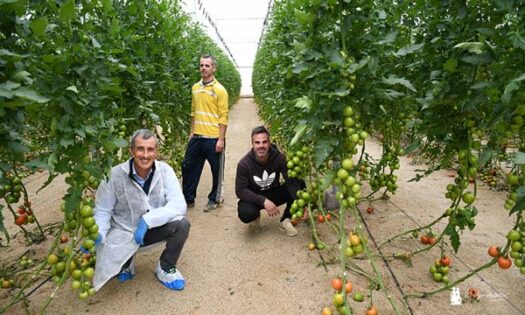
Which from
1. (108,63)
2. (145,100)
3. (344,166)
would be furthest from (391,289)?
(145,100)

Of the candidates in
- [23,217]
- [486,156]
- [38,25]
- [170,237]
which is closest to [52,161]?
[38,25]

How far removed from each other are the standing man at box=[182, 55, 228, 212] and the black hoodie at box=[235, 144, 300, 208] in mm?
782

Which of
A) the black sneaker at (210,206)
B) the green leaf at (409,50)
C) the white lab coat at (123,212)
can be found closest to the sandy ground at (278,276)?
the black sneaker at (210,206)

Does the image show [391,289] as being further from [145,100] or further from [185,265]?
[145,100]

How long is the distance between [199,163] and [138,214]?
1.57 metres

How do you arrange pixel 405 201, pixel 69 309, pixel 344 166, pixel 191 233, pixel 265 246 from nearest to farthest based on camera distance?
pixel 344 166, pixel 69 309, pixel 265 246, pixel 191 233, pixel 405 201

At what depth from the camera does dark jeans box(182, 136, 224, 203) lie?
3.97 metres

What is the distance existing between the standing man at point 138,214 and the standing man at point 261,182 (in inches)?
27.7

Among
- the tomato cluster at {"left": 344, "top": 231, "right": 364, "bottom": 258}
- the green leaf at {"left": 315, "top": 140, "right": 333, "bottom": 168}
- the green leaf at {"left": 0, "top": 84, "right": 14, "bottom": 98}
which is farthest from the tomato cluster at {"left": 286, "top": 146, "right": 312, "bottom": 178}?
the green leaf at {"left": 0, "top": 84, "right": 14, "bottom": 98}

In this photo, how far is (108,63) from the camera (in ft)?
6.93

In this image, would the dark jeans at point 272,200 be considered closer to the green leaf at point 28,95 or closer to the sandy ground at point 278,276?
the sandy ground at point 278,276

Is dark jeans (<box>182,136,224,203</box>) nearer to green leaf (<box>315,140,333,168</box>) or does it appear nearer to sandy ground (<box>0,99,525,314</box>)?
sandy ground (<box>0,99,525,314</box>)

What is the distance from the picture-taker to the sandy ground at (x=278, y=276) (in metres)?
2.33

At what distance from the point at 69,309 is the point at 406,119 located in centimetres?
295
